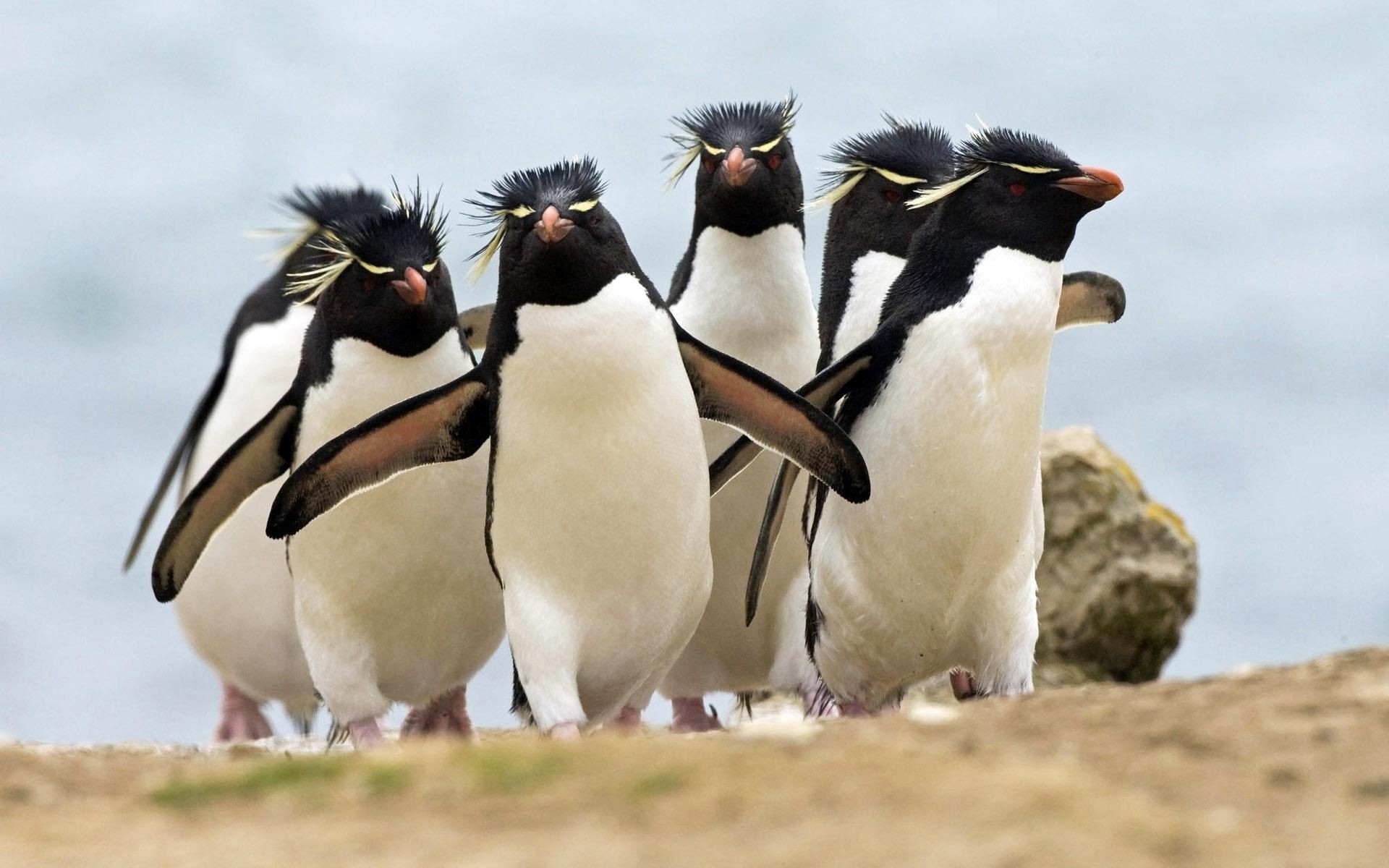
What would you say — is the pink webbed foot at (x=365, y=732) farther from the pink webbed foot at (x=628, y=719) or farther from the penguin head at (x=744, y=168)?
the penguin head at (x=744, y=168)

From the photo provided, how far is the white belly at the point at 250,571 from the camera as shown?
7402 millimetres

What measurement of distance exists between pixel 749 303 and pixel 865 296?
358 millimetres

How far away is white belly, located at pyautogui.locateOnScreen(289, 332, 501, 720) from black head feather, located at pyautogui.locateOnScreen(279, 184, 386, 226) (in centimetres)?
178

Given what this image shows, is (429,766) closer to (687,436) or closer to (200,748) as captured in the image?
(687,436)

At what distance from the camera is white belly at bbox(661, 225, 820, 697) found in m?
5.64

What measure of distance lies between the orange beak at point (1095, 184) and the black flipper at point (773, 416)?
90 cm

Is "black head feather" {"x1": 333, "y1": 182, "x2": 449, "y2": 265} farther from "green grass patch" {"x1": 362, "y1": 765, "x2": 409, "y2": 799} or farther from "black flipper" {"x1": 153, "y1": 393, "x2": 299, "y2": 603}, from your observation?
"green grass patch" {"x1": 362, "y1": 765, "x2": 409, "y2": 799}

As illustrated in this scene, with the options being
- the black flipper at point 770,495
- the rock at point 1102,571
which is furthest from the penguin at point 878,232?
the rock at point 1102,571

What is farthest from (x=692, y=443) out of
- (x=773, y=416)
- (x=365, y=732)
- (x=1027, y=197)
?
(x=365, y=732)

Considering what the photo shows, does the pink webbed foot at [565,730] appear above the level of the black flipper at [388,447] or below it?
below

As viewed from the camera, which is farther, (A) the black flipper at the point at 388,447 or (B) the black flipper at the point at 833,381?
(B) the black flipper at the point at 833,381

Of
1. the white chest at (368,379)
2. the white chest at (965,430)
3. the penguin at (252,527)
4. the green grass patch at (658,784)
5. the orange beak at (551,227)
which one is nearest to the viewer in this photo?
the green grass patch at (658,784)

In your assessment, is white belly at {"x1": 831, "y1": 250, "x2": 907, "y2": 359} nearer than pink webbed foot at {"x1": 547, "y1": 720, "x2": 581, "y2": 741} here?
No

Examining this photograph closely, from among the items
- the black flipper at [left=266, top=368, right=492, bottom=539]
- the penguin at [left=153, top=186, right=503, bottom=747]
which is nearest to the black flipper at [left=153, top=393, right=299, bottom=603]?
the penguin at [left=153, top=186, right=503, bottom=747]
